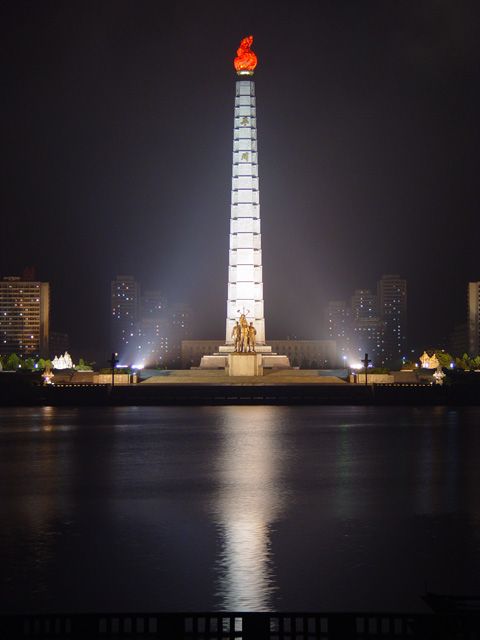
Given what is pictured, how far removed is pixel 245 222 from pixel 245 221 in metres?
0.06

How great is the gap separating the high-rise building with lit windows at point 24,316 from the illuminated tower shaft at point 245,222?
7280 centimetres

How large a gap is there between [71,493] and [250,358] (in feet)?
154

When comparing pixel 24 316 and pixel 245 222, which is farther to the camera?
pixel 24 316

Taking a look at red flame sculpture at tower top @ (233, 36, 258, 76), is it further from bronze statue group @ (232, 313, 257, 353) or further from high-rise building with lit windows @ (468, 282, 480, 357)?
high-rise building with lit windows @ (468, 282, 480, 357)

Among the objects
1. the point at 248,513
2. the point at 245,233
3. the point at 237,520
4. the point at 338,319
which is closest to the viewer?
the point at 237,520

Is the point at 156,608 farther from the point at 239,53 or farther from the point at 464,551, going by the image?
the point at 239,53

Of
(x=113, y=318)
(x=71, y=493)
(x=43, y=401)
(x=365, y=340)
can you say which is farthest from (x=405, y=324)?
(x=71, y=493)

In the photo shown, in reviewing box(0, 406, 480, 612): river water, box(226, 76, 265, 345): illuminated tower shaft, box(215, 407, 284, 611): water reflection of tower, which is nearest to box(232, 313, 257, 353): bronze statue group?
box(226, 76, 265, 345): illuminated tower shaft

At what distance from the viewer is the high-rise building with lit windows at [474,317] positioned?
137 m

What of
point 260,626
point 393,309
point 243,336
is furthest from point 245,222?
point 393,309

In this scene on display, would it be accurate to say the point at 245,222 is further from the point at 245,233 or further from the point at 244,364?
the point at 244,364

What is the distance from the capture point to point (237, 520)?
52.2 ft

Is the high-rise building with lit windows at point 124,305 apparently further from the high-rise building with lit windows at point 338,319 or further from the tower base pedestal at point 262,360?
the tower base pedestal at point 262,360

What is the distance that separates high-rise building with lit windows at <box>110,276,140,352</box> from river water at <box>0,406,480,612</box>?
136 meters
